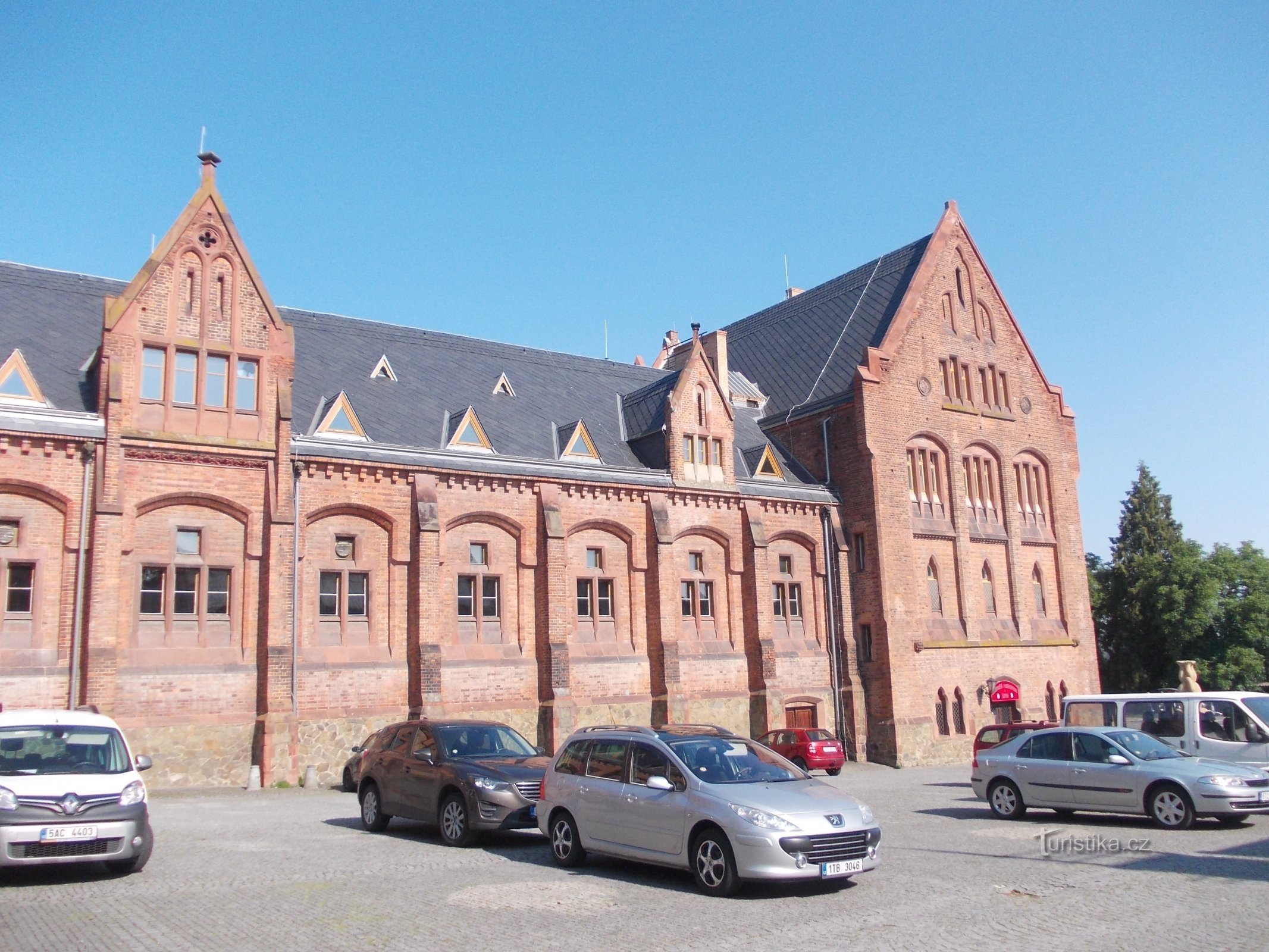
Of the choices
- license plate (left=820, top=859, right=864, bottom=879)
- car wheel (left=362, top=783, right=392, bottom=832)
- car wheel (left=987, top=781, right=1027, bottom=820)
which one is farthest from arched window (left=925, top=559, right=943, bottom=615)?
license plate (left=820, top=859, right=864, bottom=879)

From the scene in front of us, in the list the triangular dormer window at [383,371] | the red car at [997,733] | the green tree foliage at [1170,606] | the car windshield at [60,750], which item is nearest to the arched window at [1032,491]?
the red car at [997,733]

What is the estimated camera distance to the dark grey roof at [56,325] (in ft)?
80.0

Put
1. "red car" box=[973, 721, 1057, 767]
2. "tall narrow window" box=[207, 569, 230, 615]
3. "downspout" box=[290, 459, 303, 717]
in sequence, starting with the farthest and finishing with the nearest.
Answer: "red car" box=[973, 721, 1057, 767] → "downspout" box=[290, 459, 303, 717] → "tall narrow window" box=[207, 569, 230, 615]

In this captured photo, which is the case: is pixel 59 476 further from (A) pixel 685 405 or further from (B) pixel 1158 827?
(B) pixel 1158 827

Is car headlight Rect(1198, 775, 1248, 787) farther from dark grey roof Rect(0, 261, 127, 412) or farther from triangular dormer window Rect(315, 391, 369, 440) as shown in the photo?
dark grey roof Rect(0, 261, 127, 412)

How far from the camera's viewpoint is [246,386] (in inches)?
1008

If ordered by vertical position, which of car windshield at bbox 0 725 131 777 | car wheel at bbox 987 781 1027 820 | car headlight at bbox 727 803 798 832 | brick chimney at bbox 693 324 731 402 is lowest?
car wheel at bbox 987 781 1027 820

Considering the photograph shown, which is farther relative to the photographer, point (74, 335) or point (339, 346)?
point (339, 346)

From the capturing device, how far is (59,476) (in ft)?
74.5

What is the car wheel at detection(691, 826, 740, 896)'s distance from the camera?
1079cm

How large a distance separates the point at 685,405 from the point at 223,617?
15041 millimetres

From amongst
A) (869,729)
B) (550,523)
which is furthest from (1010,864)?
(869,729)

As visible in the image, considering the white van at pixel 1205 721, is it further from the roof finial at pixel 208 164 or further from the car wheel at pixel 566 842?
the roof finial at pixel 208 164

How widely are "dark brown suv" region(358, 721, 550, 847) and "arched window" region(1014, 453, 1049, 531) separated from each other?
2815cm
